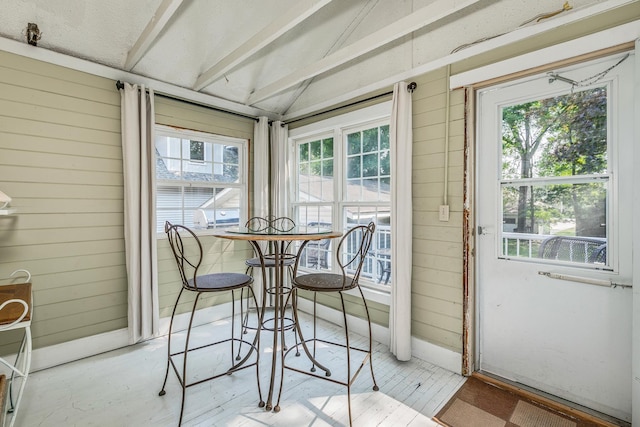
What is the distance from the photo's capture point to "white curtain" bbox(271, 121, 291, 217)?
377 cm

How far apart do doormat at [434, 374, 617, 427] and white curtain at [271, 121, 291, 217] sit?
2617mm

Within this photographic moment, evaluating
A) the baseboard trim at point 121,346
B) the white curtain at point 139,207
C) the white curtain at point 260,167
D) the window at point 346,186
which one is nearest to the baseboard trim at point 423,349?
the baseboard trim at point 121,346

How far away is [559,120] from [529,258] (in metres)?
0.95

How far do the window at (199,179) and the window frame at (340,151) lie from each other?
2.14 ft

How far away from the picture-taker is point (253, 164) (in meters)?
3.74

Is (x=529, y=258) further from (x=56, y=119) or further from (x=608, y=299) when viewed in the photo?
(x=56, y=119)

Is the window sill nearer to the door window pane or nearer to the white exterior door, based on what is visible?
the white exterior door

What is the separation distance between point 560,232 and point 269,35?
2460 millimetres

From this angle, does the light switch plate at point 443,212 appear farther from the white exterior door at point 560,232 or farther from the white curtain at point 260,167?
the white curtain at point 260,167

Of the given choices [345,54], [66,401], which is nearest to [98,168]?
[66,401]

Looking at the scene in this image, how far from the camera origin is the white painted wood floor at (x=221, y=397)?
6.02 ft

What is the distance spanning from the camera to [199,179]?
3404 millimetres

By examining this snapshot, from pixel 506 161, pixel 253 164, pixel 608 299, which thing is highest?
pixel 253 164

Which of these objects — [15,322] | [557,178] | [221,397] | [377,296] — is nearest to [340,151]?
[377,296]
